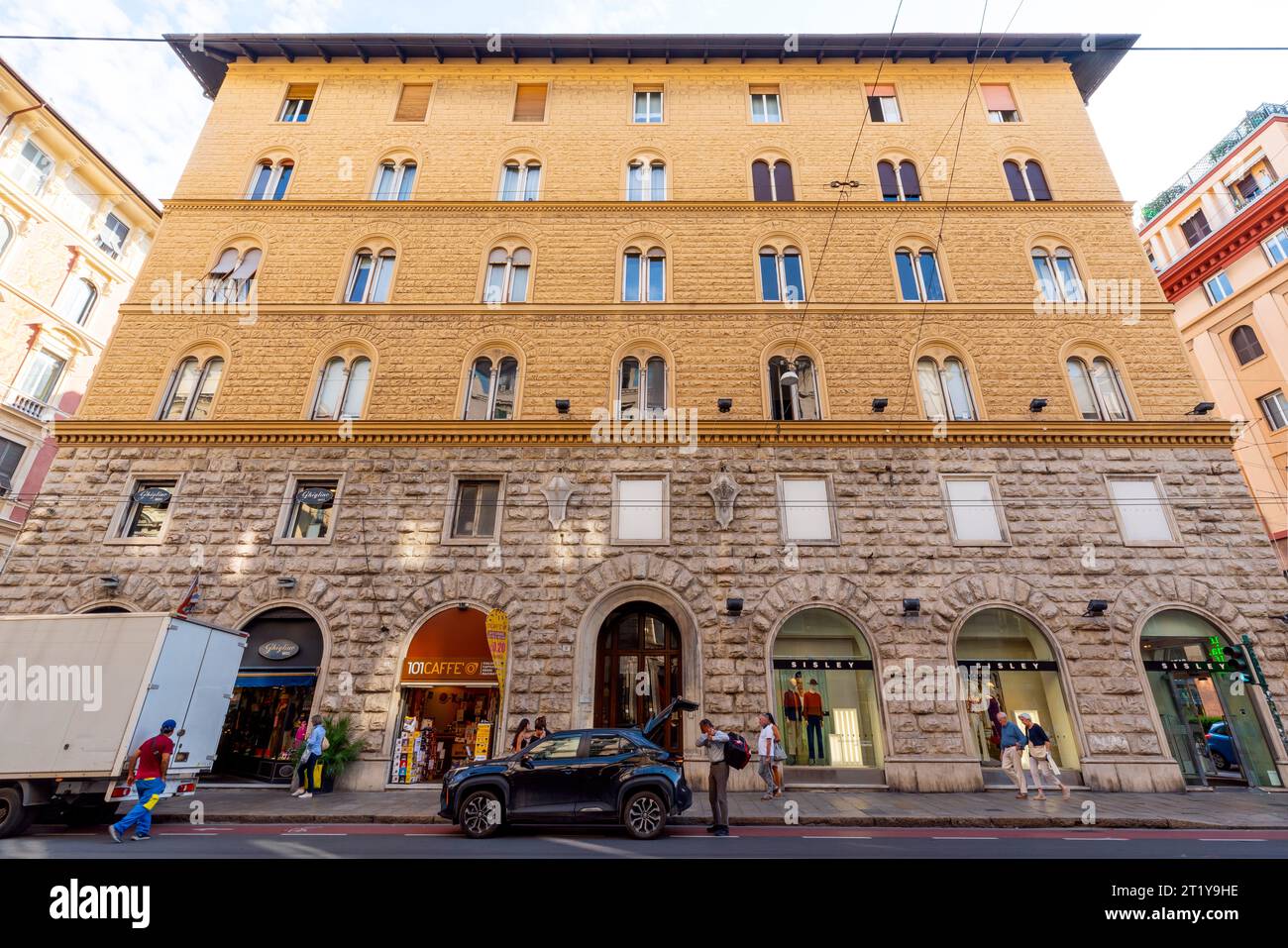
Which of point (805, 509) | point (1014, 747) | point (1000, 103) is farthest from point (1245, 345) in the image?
point (1014, 747)

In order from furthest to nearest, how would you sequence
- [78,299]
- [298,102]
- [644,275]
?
1. [78,299]
2. [298,102]
3. [644,275]

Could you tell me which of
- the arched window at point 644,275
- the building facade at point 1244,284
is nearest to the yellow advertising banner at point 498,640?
the arched window at point 644,275

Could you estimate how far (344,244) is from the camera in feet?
66.8

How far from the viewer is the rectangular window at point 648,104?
23.1 metres

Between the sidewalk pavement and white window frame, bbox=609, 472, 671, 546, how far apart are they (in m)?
6.23

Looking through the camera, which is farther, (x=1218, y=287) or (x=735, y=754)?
(x=1218, y=287)

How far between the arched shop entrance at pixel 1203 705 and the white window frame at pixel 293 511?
2124cm

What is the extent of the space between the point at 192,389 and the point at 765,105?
879 inches

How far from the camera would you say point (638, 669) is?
15797 mm

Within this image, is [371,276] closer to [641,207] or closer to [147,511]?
[641,207]

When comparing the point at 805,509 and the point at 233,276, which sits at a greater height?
the point at 233,276

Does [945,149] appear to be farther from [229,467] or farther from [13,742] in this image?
[13,742]

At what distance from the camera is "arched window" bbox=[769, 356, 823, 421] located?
1789cm

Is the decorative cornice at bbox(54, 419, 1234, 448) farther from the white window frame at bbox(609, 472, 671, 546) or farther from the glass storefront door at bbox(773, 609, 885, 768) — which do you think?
the glass storefront door at bbox(773, 609, 885, 768)
